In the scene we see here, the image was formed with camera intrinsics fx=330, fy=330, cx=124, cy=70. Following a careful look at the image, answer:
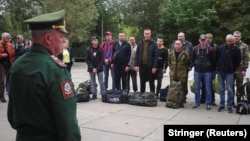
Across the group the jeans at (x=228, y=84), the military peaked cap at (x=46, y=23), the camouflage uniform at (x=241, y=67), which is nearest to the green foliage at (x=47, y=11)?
the camouflage uniform at (x=241, y=67)

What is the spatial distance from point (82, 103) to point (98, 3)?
1344 inches

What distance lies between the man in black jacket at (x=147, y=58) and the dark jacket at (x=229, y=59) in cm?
193

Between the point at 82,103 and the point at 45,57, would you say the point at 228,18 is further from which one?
the point at 45,57

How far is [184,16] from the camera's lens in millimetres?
33156

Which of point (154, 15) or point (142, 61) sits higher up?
point (154, 15)

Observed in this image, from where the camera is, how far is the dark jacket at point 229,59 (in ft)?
26.2

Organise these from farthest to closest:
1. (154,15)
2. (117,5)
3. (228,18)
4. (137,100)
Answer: (117,5) < (154,15) < (228,18) < (137,100)

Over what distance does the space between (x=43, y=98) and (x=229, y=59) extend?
21.6 ft

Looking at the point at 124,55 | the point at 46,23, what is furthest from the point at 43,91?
the point at 124,55

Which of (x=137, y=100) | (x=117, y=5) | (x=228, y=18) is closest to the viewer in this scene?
(x=137, y=100)

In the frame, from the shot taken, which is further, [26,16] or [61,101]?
[26,16]

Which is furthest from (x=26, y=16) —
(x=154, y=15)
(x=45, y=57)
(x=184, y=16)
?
(x=45, y=57)

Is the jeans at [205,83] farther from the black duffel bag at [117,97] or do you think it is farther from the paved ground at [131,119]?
the black duffel bag at [117,97]

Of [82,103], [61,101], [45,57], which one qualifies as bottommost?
[82,103]
